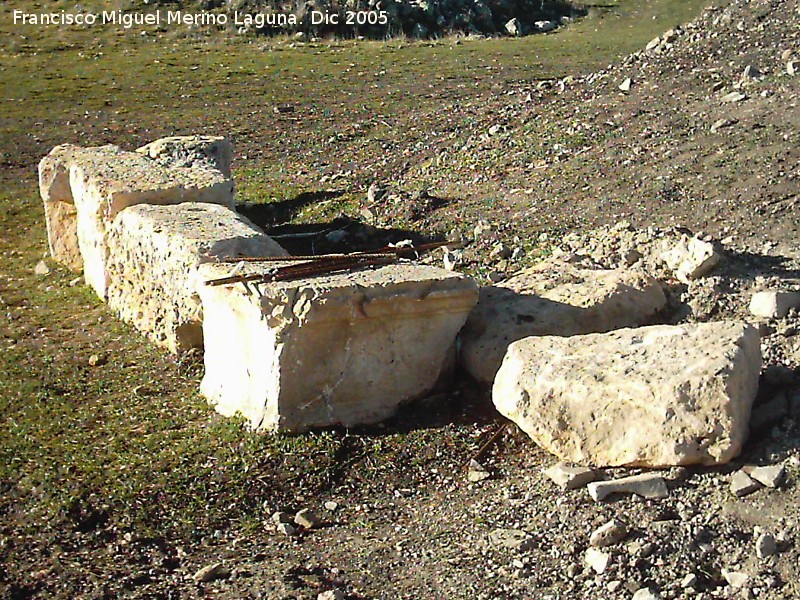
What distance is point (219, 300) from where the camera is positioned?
6320mm

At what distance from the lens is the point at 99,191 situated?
8375 mm

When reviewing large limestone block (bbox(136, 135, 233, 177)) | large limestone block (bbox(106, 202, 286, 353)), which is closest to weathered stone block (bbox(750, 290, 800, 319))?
large limestone block (bbox(106, 202, 286, 353))

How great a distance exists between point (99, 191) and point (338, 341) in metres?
3.16

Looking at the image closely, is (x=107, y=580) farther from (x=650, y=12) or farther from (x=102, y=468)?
(x=650, y=12)

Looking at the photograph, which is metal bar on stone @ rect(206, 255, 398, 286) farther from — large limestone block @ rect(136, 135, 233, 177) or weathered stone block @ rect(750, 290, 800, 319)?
large limestone block @ rect(136, 135, 233, 177)

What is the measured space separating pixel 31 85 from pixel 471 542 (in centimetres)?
1372

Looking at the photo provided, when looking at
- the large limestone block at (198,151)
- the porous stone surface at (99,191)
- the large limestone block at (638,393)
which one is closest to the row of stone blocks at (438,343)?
the large limestone block at (638,393)

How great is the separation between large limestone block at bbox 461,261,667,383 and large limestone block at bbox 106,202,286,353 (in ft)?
4.78

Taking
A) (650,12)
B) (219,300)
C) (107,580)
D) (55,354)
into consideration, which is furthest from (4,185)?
(650,12)

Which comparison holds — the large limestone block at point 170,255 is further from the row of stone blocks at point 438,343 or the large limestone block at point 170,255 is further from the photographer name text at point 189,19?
the photographer name text at point 189,19

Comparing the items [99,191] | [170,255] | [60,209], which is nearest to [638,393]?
[170,255]

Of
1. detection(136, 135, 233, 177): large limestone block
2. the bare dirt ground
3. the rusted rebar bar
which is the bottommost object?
the bare dirt ground

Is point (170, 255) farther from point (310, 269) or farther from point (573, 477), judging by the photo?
point (573, 477)

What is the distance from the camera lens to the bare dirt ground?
15.9 ft
